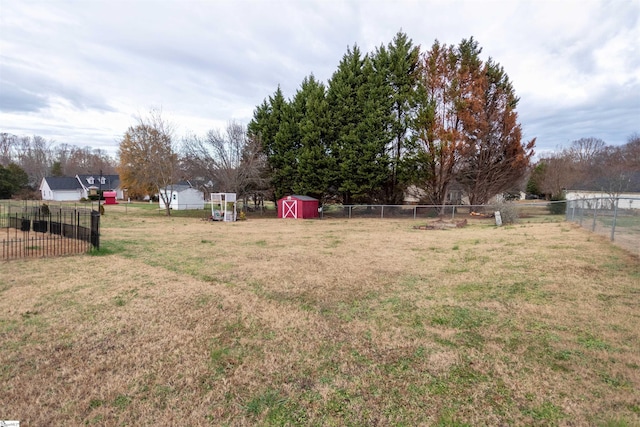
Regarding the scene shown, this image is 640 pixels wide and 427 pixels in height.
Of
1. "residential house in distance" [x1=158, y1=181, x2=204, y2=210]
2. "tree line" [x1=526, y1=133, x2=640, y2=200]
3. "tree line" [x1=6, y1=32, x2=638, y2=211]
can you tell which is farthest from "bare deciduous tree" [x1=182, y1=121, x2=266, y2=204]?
"tree line" [x1=526, y1=133, x2=640, y2=200]

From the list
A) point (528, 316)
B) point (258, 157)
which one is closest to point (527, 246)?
point (528, 316)

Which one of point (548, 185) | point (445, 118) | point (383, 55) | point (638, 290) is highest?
point (383, 55)

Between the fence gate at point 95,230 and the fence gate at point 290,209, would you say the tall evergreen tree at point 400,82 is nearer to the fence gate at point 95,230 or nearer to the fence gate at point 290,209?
the fence gate at point 290,209

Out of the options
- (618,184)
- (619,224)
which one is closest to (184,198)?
(619,224)

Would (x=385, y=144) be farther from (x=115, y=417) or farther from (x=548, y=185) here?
(x=548, y=185)

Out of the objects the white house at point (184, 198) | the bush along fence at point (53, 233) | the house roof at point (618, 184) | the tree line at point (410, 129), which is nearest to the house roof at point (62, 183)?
the white house at point (184, 198)

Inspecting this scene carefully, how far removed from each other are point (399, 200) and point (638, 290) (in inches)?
859

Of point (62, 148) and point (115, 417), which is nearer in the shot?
point (115, 417)

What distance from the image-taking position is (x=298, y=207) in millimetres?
24547

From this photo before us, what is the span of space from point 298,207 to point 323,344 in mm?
21095

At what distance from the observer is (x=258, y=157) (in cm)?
2727

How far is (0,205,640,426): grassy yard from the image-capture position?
99.3 inches

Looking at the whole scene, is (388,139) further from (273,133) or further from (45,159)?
(45,159)

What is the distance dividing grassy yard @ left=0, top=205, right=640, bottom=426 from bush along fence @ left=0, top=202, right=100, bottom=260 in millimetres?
1938
